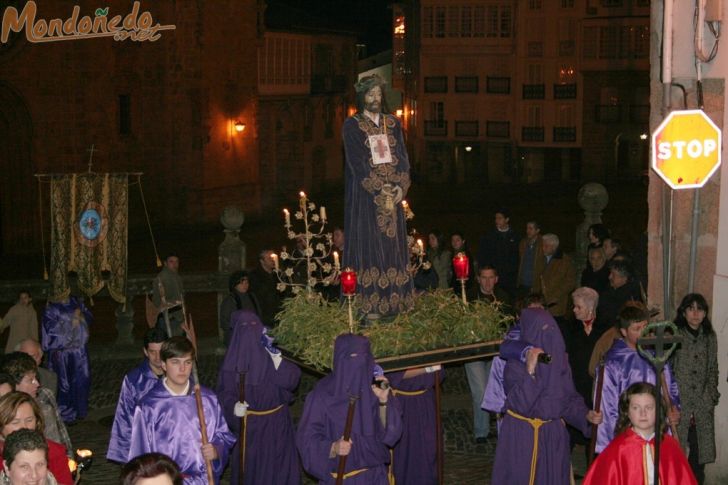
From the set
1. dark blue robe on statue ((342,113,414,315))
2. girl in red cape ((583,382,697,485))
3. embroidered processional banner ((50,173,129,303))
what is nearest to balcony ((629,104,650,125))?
embroidered processional banner ((50,173,129,303))

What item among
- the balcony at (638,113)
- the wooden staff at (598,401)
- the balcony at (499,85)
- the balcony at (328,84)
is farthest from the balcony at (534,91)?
the wooden staff at (598,401)

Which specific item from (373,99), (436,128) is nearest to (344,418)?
(373,99)

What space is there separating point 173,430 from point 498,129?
184 feet

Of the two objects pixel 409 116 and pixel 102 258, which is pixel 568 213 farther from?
pixel 102 258

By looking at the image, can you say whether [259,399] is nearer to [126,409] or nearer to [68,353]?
[126,409]

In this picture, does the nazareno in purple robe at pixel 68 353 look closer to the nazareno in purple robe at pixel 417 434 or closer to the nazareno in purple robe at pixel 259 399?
the nazareno in purple robe at pixel 259 399

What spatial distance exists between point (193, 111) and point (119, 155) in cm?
340

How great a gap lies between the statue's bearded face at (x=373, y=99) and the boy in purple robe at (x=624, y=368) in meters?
2.75

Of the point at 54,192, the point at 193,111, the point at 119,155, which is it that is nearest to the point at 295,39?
the point at 193,111

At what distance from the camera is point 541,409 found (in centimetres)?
909

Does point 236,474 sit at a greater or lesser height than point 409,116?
lesser

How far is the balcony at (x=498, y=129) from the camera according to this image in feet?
206

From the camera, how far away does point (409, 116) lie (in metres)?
67.2

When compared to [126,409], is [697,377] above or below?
above
